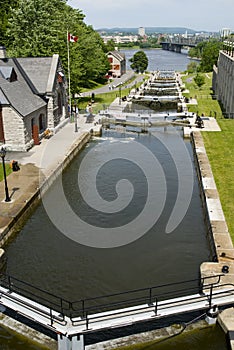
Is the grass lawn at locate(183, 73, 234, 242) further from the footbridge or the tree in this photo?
the tree

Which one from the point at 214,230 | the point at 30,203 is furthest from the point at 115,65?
the point at 214,230

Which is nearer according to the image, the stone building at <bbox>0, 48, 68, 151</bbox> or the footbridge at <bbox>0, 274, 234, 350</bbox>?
the footbridge at <bbox>0, 274, 234, 350</bbox>

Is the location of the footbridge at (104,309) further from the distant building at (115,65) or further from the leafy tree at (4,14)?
the distant building at (115,65)

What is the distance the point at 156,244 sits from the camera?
671 inches

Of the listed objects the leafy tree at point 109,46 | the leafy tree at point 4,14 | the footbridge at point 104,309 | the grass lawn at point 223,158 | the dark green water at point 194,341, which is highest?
the leafy tree at point 4,14

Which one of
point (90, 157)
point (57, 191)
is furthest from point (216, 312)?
point (90, 157)

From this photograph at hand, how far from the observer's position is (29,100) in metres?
30.3

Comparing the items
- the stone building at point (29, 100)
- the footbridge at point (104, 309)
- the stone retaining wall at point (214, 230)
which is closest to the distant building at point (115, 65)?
the stone building at point (29, 100)

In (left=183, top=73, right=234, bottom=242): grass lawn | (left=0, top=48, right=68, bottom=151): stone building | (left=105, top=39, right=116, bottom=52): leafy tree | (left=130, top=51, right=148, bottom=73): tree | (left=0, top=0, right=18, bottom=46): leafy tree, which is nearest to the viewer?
(left=183, top=73, right=234, bottom=242): grass lawn

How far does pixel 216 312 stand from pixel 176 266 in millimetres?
3433

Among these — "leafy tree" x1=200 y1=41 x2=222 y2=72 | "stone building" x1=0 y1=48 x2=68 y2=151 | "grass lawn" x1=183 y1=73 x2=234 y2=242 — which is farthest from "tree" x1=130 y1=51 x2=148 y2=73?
"stone building" x1=0 y1=48 x2=68 y2=151

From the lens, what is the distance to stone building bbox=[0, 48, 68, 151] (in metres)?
27.7

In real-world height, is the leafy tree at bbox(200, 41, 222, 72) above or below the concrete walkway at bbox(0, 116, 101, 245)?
above

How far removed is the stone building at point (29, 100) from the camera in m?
27.7
